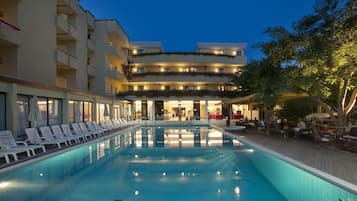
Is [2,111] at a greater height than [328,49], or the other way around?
[328,49]

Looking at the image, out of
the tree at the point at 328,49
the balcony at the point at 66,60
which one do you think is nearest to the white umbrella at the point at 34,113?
the balcony at the point at 66,60

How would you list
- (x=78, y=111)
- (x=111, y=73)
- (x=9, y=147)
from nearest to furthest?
(x=9, y=147) → (x=78, y=111) → (x=111, y=73)

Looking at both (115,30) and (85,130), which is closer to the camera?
(85,130)

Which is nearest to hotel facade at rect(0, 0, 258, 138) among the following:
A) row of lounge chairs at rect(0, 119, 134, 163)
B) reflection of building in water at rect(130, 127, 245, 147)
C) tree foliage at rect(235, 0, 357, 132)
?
row of lounge chairs at rect(0, 119, 134, 163)

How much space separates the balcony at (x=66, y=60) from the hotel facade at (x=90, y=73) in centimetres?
6

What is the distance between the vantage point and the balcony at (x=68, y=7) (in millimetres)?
19125

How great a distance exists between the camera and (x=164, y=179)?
768cm

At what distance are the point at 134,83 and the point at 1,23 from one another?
1000 inches

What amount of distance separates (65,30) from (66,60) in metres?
2.01

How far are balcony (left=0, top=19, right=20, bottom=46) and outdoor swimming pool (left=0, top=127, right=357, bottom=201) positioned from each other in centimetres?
587

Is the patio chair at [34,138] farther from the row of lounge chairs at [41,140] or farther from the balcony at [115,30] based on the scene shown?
the balcony at [115,30]

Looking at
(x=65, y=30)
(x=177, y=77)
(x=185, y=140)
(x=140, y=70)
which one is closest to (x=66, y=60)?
(x=65, y=30)

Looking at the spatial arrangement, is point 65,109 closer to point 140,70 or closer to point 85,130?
point 85,130

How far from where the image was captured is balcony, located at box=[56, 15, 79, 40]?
700 inches
